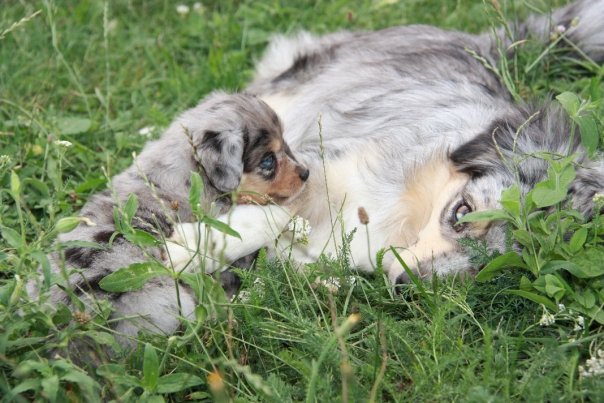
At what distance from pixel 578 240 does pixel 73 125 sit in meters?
3.08

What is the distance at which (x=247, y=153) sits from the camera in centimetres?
391

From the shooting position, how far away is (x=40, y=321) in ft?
9.74

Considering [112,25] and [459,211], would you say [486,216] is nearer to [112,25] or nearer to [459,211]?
[459,211]

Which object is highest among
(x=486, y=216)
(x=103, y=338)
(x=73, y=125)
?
(x=486, y=216)

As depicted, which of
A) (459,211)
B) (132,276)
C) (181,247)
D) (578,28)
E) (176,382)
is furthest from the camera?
(578,28)

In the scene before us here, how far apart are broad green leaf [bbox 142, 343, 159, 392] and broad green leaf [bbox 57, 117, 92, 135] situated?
2373 millimetres

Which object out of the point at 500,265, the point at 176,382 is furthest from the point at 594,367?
the point at 176,382

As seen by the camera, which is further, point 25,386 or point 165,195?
point 165,195

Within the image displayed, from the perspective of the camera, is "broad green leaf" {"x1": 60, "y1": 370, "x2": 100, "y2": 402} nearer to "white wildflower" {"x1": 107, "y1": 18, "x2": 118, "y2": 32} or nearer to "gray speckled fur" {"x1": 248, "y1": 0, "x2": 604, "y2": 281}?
"gray speckled fur" {"x1": 248, "y1": 0, "x2": 604, "y2": 281}

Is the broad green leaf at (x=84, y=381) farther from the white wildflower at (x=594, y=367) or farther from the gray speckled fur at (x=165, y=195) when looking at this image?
the white wildflower at (x=594, y=367)

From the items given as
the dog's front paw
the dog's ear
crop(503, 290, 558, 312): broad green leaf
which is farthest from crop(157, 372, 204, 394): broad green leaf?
the dog's ear

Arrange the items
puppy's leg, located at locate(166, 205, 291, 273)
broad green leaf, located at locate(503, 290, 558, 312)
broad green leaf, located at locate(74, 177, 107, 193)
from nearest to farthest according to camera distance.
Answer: broad green leaf, located at locate(503, 290, 558, 312)
puppy's leg, located at locate(166, 205, 291, 273)
broad green leaf, located at locate(74, 177, 107, 193)

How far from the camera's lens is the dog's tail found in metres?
5.19

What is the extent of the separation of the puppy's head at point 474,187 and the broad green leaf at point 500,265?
178mm
